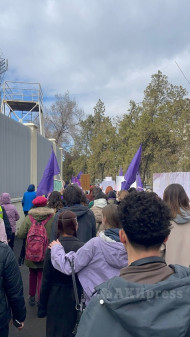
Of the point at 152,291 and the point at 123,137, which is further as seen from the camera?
the point at 123,137

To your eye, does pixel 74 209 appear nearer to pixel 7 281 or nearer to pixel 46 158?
pixel 7 281

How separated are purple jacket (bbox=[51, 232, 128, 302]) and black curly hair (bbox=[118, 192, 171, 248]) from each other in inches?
51.5

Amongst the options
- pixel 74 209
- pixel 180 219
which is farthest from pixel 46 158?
pixel 180 219

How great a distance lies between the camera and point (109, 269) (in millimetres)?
2986

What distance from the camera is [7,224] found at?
6184 millimetres

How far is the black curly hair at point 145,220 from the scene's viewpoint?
5.16ft

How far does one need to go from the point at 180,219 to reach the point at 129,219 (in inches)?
76.2

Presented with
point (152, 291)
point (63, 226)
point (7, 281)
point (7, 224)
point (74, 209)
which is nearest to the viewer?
point (152, 291)

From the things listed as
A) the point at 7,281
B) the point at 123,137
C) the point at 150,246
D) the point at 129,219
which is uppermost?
the point at 123,137

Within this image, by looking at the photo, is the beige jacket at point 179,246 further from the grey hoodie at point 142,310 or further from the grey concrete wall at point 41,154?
the grey concrete wall at point 41,154

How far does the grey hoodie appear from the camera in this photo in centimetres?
129

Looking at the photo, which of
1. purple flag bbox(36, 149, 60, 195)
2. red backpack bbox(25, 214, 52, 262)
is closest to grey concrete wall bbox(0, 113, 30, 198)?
purple flag bbox(36, 149, 60, 195)

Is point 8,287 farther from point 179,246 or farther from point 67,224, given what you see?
point 179,246

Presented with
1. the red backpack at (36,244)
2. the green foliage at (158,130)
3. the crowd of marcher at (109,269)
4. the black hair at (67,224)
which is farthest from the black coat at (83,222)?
the green foliage at (158,130)
